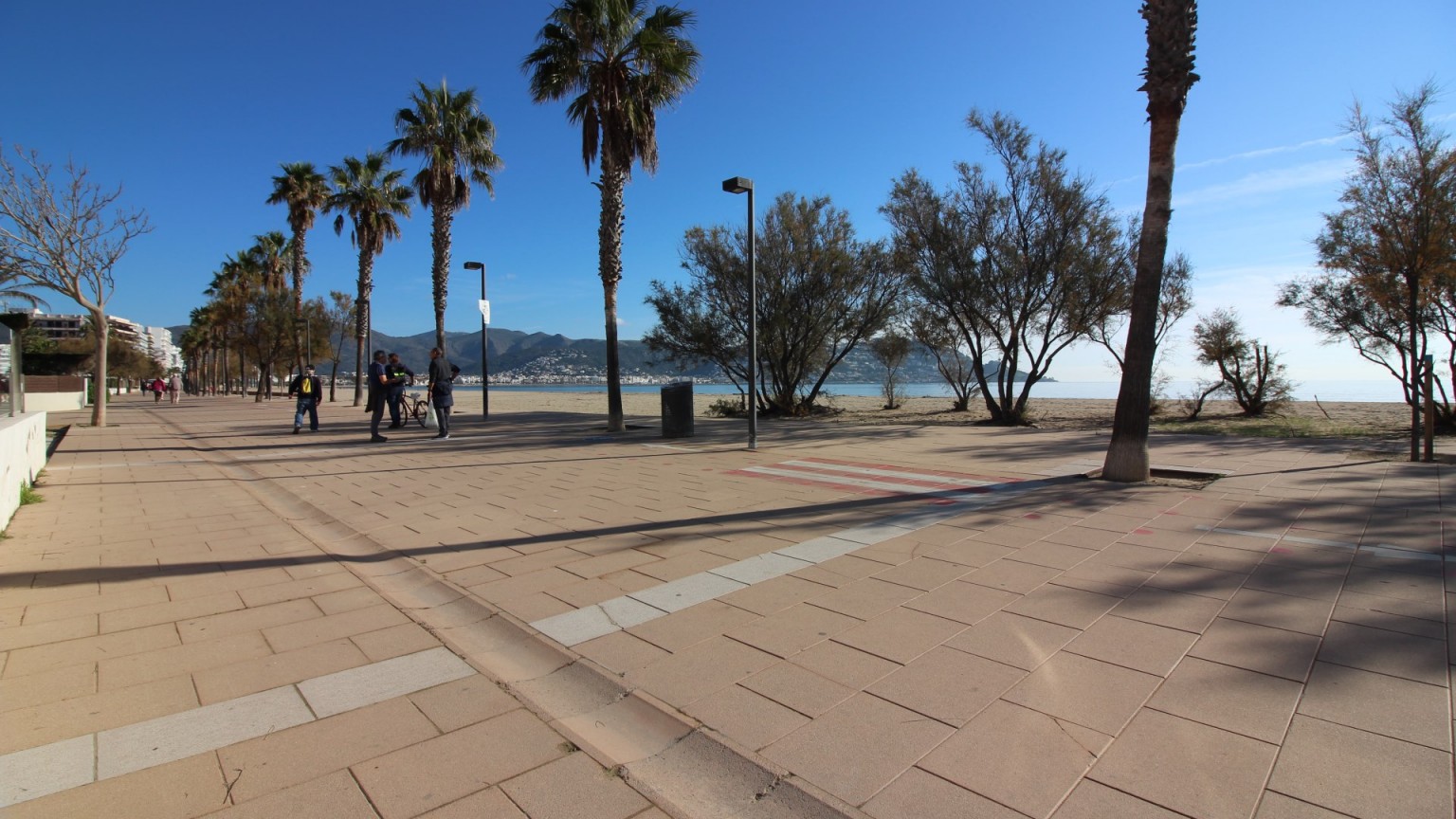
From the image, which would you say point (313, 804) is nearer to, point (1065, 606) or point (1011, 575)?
point (1065, 606)

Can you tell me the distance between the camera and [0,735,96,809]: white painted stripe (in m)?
2.19

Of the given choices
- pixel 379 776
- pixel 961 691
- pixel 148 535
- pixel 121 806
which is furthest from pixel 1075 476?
pixel 148 535

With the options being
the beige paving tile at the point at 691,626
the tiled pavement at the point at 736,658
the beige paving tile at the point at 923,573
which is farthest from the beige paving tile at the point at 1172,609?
the beige paving tile at the point at 691,626

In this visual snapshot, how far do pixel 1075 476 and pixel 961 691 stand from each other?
6619mm

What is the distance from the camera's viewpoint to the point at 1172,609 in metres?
3.72

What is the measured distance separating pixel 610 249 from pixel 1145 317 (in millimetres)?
11696

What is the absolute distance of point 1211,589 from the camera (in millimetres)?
4000

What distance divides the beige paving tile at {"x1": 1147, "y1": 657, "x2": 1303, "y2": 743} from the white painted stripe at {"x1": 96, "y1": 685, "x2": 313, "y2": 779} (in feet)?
11.5

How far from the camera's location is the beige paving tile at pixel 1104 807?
2020 millimetres

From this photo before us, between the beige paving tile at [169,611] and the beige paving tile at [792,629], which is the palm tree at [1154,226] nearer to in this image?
the beige paving tile at [792,629]

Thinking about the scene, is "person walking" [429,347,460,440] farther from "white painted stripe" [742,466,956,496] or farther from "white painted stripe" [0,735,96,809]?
"white painted stripe" [0,735,96,809]

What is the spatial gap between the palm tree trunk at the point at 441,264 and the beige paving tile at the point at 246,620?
22069 mm

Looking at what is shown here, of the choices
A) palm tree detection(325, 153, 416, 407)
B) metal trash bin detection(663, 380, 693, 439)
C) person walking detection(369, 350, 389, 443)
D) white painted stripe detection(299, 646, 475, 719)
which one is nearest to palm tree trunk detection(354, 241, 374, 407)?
palm tree detection(325, 153, 416, 407)

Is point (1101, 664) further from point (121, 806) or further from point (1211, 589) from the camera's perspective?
point (121, 806)
